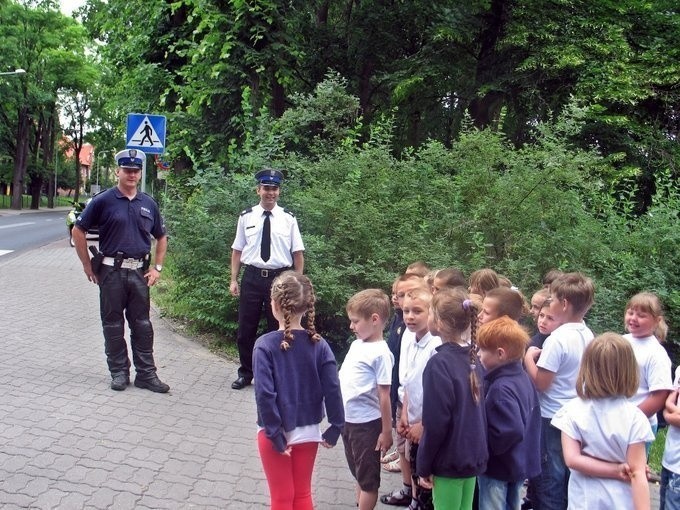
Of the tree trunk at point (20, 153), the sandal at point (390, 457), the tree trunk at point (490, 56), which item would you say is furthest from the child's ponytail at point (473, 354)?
the tree trunk at point (20, 153)

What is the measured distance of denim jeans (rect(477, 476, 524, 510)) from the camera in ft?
10.7

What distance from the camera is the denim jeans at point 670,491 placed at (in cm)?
330

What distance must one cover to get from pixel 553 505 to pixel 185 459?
2445 millimetres

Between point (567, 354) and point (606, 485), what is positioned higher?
point (567, 354)

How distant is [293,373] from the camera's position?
3189mm

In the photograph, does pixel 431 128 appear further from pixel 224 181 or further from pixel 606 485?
pixel 606 485

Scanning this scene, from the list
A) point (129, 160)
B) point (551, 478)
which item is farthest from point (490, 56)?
point (551, 478)

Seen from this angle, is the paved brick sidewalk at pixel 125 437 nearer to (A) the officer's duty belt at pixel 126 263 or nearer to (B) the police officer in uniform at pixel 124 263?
(B) the police officer in uniform at pixel 124 263

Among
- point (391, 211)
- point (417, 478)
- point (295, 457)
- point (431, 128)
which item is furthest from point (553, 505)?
point (431, 128)

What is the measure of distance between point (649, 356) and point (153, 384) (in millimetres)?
4120

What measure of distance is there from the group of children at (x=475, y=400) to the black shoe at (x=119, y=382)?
2841mm

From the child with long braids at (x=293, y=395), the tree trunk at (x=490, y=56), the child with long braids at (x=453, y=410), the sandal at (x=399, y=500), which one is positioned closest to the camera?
the child with long braids at (x=453, y=410)

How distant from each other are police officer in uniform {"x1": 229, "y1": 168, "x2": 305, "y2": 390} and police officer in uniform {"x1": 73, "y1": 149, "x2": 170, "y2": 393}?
81 cm

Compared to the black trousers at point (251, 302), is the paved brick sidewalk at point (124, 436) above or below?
below
